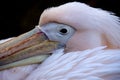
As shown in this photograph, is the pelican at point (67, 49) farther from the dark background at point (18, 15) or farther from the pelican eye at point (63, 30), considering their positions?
the dark background at point (18, 15)

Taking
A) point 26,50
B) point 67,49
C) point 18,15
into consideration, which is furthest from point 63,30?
point 18,15

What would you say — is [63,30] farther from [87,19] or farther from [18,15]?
[18,15]

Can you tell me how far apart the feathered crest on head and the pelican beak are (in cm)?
13

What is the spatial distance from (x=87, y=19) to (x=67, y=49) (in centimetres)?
20

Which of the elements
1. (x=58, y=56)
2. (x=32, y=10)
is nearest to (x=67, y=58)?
(x=58, y=56)

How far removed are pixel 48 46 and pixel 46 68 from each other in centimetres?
19

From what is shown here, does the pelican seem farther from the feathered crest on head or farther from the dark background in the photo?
the dark background

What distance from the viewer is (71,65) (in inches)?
84.8

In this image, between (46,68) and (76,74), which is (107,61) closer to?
(76,74)

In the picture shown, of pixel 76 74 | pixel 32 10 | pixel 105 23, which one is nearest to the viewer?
pixel 76 74

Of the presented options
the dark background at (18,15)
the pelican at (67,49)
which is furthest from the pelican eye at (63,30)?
the dark background at (18,15)

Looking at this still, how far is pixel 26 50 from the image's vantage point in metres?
2.33

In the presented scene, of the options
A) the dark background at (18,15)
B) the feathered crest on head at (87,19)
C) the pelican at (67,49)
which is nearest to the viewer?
the pelican at (67,49)

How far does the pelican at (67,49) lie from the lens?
2139 millimetres
